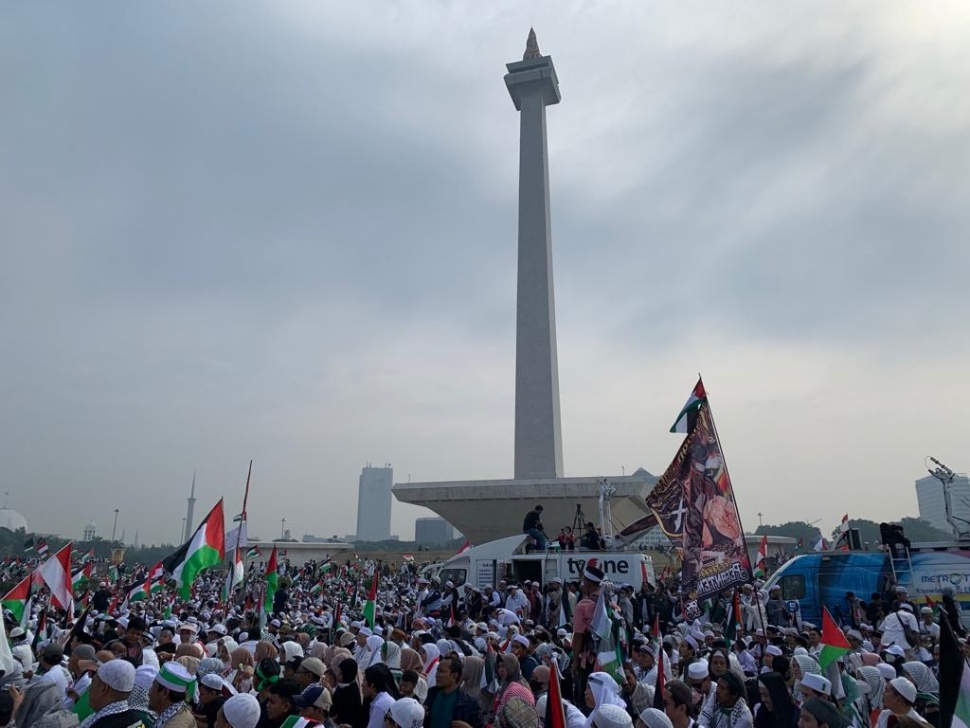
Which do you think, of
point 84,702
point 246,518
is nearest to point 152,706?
point 84,702

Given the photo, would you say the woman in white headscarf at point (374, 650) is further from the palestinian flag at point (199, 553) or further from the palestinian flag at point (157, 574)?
the palestinian flag at point (157, 574)

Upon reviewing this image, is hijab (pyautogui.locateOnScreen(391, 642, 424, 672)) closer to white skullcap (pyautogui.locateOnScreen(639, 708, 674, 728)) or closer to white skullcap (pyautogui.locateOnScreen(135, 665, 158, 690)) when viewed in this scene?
white skullcap (pyautogui.locateOnScreen(135, 665, 158, 690))

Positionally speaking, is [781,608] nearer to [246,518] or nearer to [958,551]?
[958,551]

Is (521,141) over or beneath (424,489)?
over

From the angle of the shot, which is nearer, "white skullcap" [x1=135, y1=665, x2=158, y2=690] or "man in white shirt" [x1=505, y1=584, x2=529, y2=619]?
"white skullcap" [x1=135, y1=665, x2=158, y2=690]

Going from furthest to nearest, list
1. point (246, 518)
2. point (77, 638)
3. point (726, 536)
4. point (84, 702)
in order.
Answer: point (246, 518), point (726, 536), point (77, 638), point (84, 702)

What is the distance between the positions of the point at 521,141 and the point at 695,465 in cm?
3275

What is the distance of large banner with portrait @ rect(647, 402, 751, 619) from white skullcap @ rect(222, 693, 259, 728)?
22.5 feet

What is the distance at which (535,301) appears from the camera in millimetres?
36438

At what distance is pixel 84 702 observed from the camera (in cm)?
573

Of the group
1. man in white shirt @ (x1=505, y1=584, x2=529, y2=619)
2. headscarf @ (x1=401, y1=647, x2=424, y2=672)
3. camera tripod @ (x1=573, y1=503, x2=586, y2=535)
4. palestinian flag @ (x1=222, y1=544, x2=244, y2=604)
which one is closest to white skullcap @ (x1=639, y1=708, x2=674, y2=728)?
headscarf @ (x1=401, y1=647, x2=424, y2=672)

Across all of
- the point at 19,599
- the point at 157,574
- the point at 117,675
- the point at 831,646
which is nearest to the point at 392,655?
the point at 117,675

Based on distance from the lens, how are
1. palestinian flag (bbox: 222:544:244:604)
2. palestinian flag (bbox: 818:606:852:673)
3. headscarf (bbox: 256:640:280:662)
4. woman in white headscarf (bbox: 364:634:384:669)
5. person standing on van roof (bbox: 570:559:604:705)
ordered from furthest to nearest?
palestinian flag (bbox: 222:544:244:604) < person standing on van roof (bbox: 570:559:604:705) < woman in white headscarf (bbox: 364:634:384:669) < headscarf (bbox: 256:640:280:662) < palestinian flag (bbox: 818:606:852:673)

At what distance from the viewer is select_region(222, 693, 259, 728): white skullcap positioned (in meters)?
4.47
